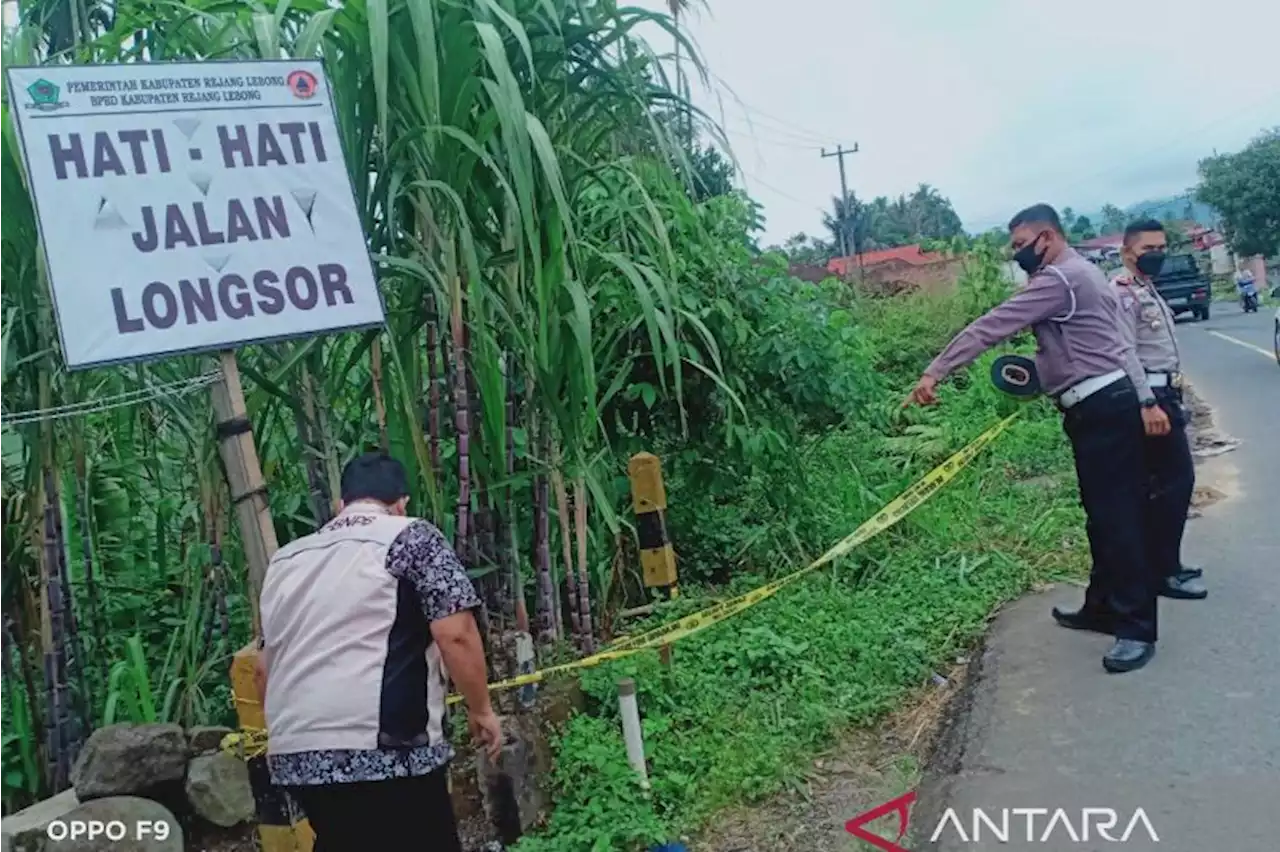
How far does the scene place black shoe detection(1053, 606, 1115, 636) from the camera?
4.64 m

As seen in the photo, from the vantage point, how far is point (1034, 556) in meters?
5.85

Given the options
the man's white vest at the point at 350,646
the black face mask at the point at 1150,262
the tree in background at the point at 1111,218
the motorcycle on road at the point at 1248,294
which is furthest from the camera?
the tree in background at the point at 1111,218

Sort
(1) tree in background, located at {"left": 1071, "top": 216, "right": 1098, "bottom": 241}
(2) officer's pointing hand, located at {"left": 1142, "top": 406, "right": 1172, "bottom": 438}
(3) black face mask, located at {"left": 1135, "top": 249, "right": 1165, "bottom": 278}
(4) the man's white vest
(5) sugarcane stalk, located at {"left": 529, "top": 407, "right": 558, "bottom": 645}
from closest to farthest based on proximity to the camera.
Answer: (4) the man's white vest
(5) sugarcane stalk, located at {"left": 529, "top": 407, "right": 558, "bottom": 645}
(2) officer's pointing hand, located at {"left": 1142, "top": 406, "right": 1172, "bottom": 438}
(3) black face mask, located at {"left": 1135, "top": 249, "right": 1165, "bottom": 278}
(1) tree in background, located at {"left": 1071, "top": 216, "right": 1098, "bottom": 241}

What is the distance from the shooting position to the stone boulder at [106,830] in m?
3.19

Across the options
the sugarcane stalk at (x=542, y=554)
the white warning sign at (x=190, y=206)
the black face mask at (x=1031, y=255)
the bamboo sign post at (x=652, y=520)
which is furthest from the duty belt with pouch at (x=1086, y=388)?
the white warning sign at (x=190, y=206)

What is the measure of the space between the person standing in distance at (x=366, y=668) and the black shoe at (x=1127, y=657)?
2604 mm

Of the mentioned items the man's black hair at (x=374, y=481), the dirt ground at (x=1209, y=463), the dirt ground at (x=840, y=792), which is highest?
the man's black hair at (x=374, y=481)

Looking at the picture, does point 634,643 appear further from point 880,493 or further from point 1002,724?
point 880,493

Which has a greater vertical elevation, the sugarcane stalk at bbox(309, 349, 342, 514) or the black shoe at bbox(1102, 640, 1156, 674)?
the sugarcane stalk at bbox(309, 349, 342, 514)

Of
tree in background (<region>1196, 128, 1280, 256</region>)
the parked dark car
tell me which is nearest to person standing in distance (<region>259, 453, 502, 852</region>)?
the parked dark car

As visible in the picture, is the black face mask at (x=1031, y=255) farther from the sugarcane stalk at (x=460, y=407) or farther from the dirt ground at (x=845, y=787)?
the sugarcane stalk at (x=460, y=407)

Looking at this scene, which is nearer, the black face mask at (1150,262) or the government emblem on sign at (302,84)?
the government emblem on sign at (302,84)

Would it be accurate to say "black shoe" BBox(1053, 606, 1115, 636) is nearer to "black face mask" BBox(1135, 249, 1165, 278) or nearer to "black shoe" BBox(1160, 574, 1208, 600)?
"black shoe" BBox(1160, 574, 1208, 600)

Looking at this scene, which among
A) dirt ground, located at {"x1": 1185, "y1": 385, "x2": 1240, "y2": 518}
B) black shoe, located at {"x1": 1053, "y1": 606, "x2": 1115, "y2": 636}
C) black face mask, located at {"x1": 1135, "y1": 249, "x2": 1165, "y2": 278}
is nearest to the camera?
black shoe, located at {"x1": 1053, "y1": 606, "x2": 1115, "y2": 636}
